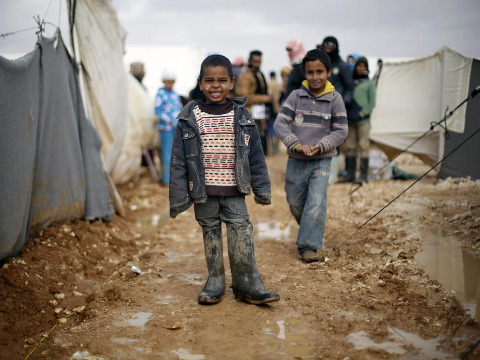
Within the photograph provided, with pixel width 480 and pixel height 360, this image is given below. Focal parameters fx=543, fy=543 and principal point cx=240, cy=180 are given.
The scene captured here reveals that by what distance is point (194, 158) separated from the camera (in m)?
3.74

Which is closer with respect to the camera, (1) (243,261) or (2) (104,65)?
(1) (243,261)

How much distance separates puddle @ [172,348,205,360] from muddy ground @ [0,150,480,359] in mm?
14

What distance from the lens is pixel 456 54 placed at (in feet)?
27.0

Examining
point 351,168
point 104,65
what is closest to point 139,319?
point 104,65

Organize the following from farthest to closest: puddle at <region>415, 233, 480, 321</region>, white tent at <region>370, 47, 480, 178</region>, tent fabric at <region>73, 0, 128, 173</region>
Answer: white tent at <region>370, 47, 480, 178</region>, tent fabric at <region>73, 0, 128, 173</region>, puddle at <region>415, 233, 480, 321</region>

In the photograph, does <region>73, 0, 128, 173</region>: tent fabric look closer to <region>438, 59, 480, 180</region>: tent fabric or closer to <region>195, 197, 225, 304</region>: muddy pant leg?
<region>195, 197, 225, 304</region>: muddy pant leg

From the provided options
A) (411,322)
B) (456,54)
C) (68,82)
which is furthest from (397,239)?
(456,54)

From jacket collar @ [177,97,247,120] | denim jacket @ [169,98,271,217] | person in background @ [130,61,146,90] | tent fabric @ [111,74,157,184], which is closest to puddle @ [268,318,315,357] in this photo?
denim jacket @ [169,98,271,217]

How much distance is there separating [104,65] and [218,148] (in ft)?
11.8

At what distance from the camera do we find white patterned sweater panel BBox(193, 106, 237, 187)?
377 cm

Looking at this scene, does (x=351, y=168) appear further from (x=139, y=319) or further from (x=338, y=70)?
(x=139, y=319)

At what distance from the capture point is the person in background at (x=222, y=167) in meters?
3.73

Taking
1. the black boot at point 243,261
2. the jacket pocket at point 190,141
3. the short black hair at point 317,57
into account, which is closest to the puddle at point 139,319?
the black boot at point 243,261

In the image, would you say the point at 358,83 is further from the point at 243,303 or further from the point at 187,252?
the point at 243,303
